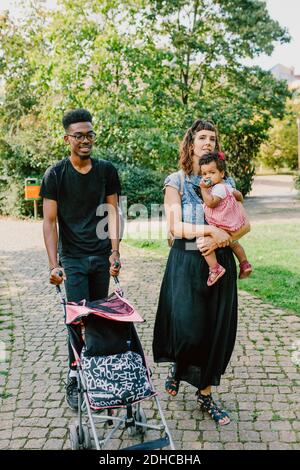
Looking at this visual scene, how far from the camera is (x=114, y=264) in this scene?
385 cm

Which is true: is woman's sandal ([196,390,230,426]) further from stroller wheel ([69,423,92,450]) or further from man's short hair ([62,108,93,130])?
man's short hair ([62,108,93,130])

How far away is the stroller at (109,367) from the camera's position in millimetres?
2959

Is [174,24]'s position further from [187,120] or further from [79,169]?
[79,169]

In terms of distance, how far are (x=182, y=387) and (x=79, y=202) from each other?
1.92m

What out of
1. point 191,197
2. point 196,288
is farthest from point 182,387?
point 191,197

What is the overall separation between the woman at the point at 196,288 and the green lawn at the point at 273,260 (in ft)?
10.5

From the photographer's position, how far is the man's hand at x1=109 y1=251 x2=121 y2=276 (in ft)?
12.5

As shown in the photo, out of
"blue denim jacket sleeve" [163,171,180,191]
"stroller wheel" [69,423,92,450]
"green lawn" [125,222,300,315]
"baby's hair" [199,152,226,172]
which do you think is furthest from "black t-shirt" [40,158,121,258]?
"green lawn" [125,222,300,315]

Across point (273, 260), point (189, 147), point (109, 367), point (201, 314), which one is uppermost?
point (189, 147)

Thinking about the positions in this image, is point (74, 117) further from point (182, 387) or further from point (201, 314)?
point (182, 387)

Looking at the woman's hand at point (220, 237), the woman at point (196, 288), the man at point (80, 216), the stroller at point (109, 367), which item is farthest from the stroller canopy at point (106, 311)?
the woman's hand at point (220, 237)

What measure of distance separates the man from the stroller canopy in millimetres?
415

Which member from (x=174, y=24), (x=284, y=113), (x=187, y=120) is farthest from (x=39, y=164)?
(x=284, y=113)

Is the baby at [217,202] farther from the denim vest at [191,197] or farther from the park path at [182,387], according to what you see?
the park path at [182,387]
